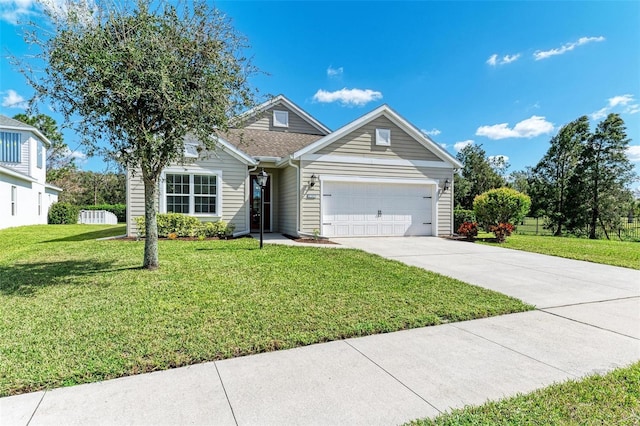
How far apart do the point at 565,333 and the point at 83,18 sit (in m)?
8.13

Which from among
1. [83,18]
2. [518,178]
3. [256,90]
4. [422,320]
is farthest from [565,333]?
[518,178]

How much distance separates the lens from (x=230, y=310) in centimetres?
415

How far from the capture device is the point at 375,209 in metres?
12.6

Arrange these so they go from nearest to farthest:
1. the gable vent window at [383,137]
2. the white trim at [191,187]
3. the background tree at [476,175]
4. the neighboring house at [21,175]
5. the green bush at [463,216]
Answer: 1. the white trim at [191,187]
2. the gable vent window at [383,137]
3. the green bush at [463,216]
4. the neighboring house at [21,175]
5. the background tree at [476,175]

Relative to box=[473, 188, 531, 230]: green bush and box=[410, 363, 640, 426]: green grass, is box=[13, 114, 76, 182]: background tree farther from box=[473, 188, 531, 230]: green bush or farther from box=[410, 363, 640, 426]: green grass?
box=[410, 363, 640, 426]: green grass

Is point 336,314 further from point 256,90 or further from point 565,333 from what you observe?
point 256,90

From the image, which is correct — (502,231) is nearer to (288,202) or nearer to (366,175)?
(366,175)

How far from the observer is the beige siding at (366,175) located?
38.3 feet

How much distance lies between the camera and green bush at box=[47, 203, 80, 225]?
21938mm

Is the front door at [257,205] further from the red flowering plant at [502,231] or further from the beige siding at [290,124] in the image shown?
the red flowering plant at [502,231]

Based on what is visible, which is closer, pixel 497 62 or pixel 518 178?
pixel 497 62

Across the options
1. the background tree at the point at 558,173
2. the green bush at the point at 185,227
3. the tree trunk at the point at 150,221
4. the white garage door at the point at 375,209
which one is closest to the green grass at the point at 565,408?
the tree trunk at the point at 150,221

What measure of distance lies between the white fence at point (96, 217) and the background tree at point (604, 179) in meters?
34.2

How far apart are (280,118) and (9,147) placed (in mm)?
15683
